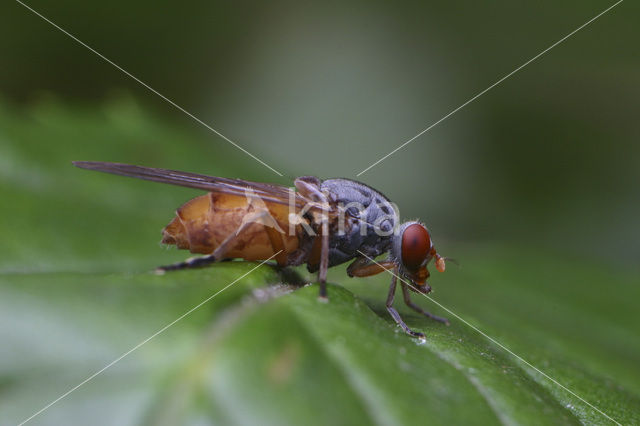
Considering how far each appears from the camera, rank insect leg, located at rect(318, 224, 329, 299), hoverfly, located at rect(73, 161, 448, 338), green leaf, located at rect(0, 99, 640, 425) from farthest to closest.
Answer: hoverfly, located at rect(73, 161, 448, 338), insect leg, located at rect(318, 224, 329, 299), green leaf, located at rect(0, 99, 640, 425)

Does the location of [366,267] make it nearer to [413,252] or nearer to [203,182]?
[413,252]

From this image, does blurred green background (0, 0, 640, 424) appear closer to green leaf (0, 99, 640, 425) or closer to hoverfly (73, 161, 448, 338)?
green leaf (0, 99, 640, 425)

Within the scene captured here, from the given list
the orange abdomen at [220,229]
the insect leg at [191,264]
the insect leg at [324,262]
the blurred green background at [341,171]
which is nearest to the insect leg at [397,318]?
the blurred green background at [341,171]

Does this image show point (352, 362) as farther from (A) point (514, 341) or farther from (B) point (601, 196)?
(B) point (601, 196)

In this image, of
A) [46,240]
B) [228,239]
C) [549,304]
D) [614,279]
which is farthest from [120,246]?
[614,279]

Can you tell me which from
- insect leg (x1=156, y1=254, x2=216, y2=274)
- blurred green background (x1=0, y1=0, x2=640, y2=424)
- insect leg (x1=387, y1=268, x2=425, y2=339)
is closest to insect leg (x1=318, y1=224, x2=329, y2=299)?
blurred green background (x1=0, y1=0, x2=640, y2=424)

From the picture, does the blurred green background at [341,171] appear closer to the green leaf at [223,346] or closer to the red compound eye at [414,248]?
the green leaf at [223,346]

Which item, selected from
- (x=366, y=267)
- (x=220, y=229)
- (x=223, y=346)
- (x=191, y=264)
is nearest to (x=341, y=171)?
(x=366, y=267)
